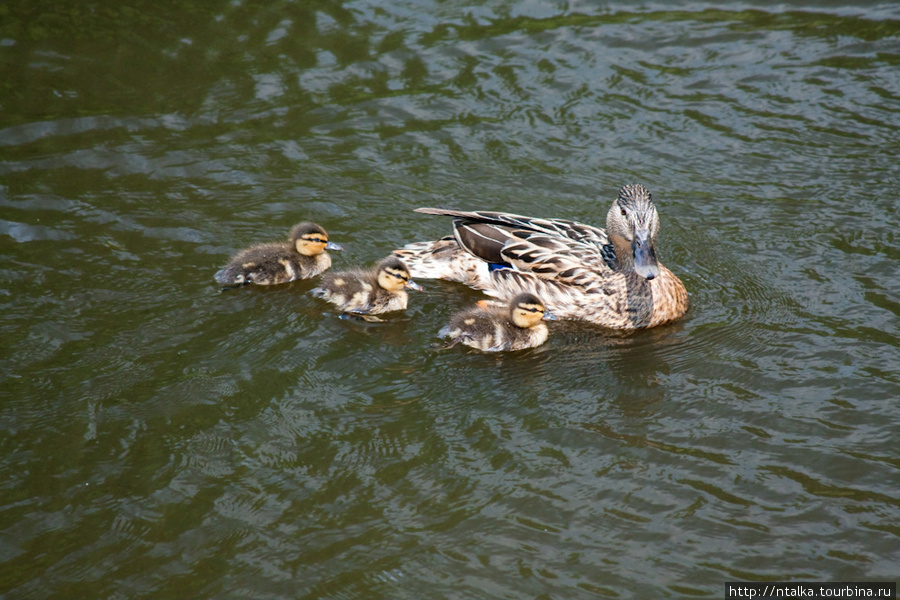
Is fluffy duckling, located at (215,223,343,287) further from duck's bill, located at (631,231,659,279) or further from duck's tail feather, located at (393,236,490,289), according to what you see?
duck's bill, located at (631,231,659,279)

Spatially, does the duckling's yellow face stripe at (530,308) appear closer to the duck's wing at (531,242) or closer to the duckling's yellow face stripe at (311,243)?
the duck's wing at (531,242)

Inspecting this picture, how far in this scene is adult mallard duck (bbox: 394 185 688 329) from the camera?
560cm

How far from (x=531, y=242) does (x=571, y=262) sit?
12.4 inches

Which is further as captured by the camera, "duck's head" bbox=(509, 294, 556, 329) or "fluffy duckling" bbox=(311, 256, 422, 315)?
"fluffy duckling" bbox=(311, 256, 422, 315)

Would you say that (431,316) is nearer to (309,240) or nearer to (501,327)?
(501,327)

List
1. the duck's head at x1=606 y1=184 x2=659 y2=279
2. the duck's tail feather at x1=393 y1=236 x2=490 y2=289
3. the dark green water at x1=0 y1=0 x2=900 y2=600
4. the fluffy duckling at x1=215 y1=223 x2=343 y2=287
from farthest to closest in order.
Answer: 1. the duck's tail feather at x1=393 y1=236 x2=490 y2=289
2. the fluffy duckling at x1=215 y1=223 x2=343 y2=287
3. the duck's head at x1=606 y1=184 x2=659 y2=279
4. the dark green water at x1=0 y1=0 x2=900 y2=600

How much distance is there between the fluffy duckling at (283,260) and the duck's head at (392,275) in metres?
0.58

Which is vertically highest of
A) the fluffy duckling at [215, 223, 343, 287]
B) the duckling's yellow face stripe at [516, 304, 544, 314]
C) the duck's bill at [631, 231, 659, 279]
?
the duck's bill at [631, 231, 659, 279]

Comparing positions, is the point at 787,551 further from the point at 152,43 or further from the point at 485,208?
the point at 152,43

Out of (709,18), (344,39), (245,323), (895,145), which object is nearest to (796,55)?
(709,18)

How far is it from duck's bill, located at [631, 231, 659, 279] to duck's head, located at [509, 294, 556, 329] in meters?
0.64

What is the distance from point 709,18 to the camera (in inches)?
355

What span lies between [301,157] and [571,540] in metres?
4.41

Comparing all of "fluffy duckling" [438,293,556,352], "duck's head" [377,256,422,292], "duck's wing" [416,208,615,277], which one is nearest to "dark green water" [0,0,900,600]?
"fluffy duckling" [438,293,556,352]
